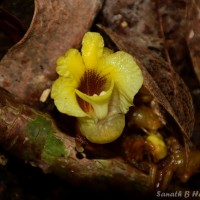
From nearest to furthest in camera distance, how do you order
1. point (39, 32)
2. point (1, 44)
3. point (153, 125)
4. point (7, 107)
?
point (7, 107)
point (39, 32)
point (153, 125)
point (1, 44)

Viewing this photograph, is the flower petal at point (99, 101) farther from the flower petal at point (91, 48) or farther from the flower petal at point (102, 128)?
the flower petal at point (91, 48)

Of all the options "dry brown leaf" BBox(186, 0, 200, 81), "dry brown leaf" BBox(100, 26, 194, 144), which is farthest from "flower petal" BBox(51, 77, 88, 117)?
"dry brown leaf" BBox(186, 0, 200, 81)

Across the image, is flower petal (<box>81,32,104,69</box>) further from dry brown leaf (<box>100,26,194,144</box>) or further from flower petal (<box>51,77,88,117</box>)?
dry brown leaf (<box>100,26,194,144</box>)

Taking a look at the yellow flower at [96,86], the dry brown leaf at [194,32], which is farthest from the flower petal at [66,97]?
the dry brown leaf at [194,32]

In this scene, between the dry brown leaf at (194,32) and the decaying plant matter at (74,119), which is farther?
the dry brown leaf at (194,32)

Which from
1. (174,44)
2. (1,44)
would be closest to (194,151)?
(174,44)

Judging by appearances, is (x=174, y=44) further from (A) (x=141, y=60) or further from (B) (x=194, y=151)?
(B) (x=194, y=151)
